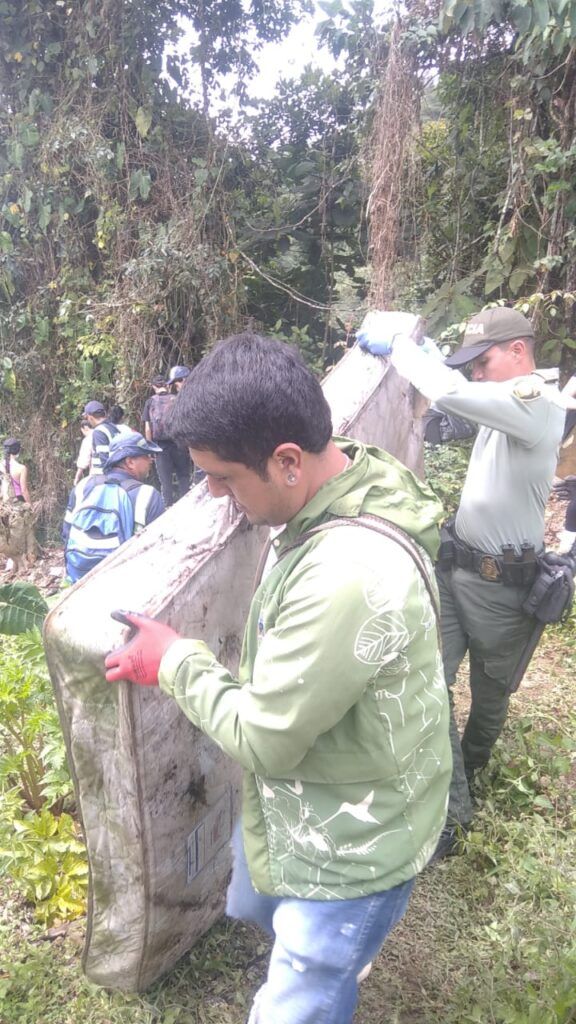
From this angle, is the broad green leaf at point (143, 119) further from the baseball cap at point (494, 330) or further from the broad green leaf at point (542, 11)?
the baseball cap at point (494, 330)

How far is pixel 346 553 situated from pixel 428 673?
30 centimetres

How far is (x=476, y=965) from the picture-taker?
1912 mm

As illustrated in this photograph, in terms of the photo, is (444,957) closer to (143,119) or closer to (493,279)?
(493,279)

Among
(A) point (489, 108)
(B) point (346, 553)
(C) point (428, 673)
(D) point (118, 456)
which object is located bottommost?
(D) point (118, 456)

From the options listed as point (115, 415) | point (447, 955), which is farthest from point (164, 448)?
point (447, 955)

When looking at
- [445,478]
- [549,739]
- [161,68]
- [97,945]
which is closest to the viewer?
[97,945]

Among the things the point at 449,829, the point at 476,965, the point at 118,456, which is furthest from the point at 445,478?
the point at 476,965

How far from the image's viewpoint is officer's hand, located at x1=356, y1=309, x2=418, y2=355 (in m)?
2.67

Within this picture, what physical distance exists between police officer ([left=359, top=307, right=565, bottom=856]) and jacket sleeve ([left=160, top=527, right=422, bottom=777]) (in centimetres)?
132

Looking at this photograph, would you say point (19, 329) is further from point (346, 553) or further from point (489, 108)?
point (346, 553)

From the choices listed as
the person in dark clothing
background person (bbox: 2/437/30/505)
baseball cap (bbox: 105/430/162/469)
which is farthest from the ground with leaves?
background person (bbox: 2/437/30/505)

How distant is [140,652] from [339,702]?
0.41 metres

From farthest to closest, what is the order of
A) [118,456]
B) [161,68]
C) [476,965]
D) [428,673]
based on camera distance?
[161,68] → [118,456] → [476,965] → [428,673]

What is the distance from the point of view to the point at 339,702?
1005 millimetres
